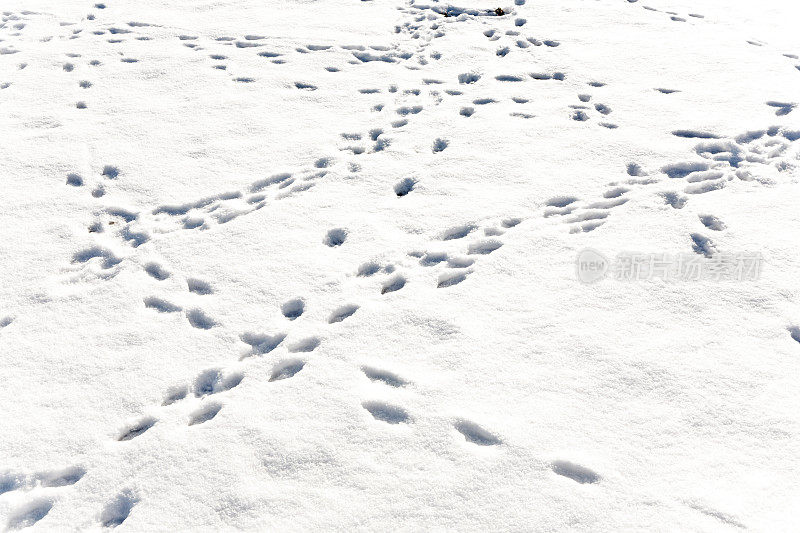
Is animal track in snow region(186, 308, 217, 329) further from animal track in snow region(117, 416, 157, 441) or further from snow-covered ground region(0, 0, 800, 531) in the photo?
animal track in snow region(117, 416, 157, 441)

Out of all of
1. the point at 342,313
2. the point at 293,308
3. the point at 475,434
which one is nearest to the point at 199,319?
the point at 293,308

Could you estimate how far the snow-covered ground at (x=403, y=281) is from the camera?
2.14 metres

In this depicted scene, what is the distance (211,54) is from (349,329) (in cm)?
308

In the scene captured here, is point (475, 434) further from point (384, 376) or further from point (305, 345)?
point (305, 345)

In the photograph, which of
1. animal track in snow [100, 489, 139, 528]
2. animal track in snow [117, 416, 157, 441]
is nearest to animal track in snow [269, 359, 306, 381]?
animal track in snow [117, 416, 157, 441]

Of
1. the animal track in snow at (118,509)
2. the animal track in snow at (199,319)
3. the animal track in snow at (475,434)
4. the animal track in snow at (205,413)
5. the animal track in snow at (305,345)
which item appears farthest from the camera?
the animal track in snow at (199,319)

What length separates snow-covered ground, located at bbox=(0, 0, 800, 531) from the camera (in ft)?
7.01

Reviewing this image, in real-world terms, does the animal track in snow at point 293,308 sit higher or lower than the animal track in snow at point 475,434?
higher

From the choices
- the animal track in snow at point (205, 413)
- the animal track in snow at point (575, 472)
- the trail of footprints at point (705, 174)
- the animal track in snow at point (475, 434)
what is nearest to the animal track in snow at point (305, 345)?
the animal track in snow at point (205, 413)

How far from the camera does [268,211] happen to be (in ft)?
10.9

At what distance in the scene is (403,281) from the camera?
9.57ft

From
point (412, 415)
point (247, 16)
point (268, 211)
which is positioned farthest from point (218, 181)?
point (247, 16)

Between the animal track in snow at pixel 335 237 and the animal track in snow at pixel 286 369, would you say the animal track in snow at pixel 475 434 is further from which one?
the animal track in snow at pixel 335 237

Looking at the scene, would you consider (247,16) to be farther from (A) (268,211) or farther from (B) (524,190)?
(B) (524,190)
